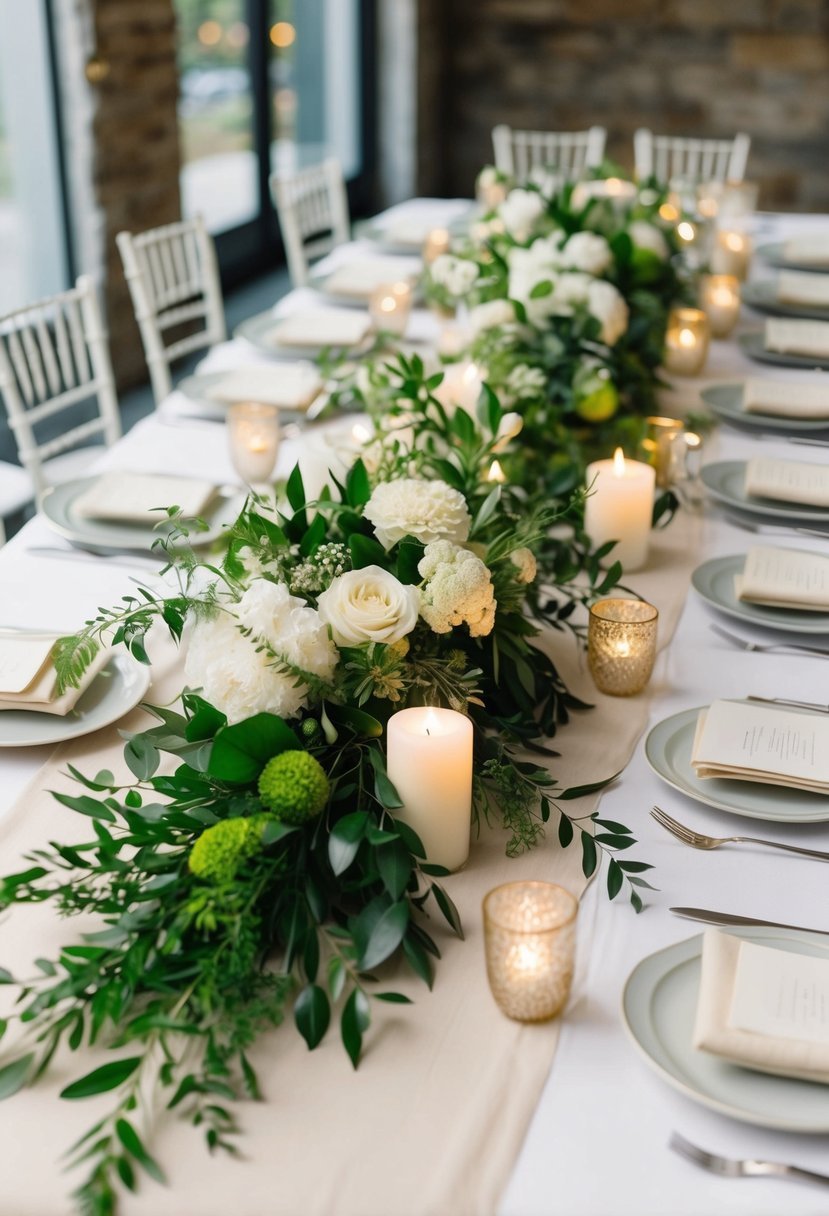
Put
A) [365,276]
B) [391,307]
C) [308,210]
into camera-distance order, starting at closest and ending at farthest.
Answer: [391,307] < [365,276] < [308,210]

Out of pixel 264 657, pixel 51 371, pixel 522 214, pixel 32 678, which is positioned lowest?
pixel 51 371

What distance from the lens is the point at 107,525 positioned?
73.5 inches

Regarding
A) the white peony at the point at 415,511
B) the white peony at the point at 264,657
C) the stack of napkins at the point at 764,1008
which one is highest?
the white peony at the point at 415,511

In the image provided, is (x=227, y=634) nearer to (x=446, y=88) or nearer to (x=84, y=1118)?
(x=84, y=1118)

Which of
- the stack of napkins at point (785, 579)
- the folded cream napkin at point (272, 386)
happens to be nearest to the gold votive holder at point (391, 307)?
the folded cream napkin at point (272, 386)

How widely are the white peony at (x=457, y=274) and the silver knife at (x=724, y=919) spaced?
1652 millimetres

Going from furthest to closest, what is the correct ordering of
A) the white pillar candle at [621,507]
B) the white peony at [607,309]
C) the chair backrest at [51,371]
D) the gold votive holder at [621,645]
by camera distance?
the chair backrest at [51,371] < the white peony at [607,309] < the white pillar candle at [621,507] < the gold votive holder at [621,645]

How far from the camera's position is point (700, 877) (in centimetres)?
118

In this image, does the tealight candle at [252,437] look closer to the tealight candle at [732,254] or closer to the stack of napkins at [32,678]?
the stack of napkins at [32,678]

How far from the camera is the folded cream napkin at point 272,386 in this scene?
2340 mm

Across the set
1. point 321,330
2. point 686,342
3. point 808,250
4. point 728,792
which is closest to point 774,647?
point 728,792

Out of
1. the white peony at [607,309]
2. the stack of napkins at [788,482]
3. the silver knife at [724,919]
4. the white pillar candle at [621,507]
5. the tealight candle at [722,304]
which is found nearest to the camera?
the silver knife at [724,919]

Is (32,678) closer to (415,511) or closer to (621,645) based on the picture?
(415,511)

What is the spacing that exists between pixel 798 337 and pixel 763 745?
1.65 meters
